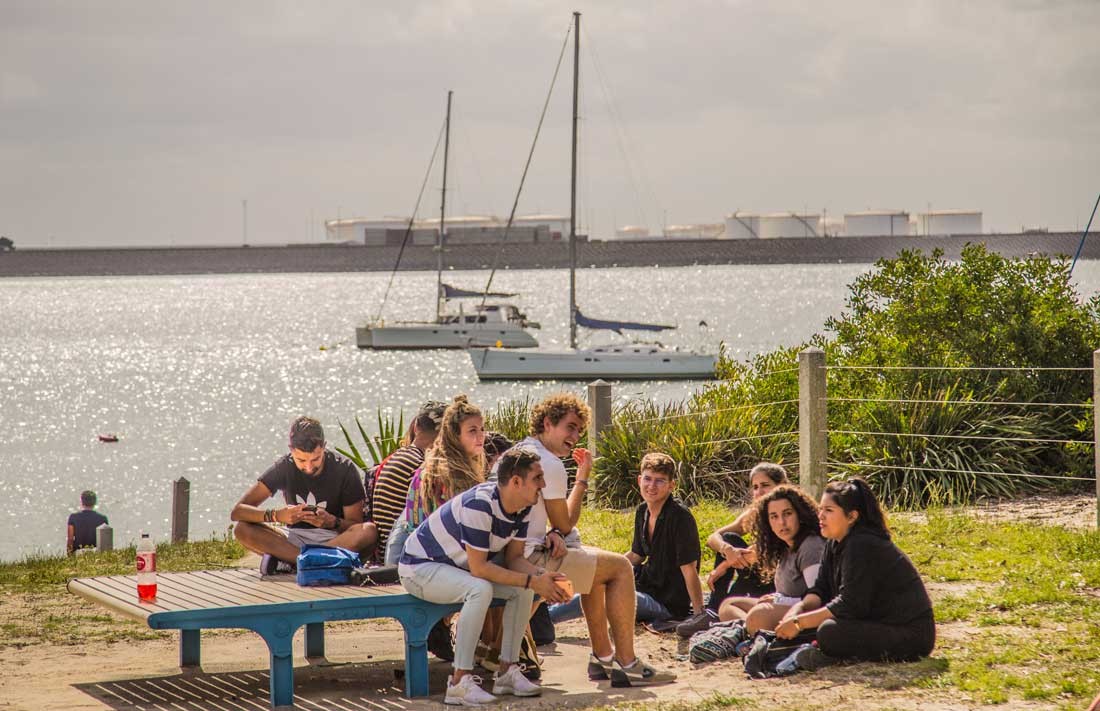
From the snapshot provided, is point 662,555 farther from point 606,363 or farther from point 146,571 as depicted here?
point 606,363

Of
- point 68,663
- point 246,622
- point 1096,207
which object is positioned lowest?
point 68,663

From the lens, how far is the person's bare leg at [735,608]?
23.9 ft

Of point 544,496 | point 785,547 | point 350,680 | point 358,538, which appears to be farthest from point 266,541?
point 785,547

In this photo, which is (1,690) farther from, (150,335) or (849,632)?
(150,335)

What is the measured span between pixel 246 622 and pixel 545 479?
151cm

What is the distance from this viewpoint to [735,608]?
24.0 feet

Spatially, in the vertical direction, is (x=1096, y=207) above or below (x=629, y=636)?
above

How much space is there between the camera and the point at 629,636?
6.80 meters

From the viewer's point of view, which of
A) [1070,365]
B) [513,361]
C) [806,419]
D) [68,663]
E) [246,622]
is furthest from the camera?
[513,361]

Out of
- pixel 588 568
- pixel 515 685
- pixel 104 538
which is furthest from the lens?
pixel 104 538

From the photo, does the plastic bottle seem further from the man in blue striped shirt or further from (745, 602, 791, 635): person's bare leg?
(745, 602, 791, 635): person's bare leg

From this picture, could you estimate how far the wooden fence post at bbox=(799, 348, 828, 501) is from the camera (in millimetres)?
11680

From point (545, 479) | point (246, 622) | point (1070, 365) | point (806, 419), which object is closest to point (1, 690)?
point (246, 622)

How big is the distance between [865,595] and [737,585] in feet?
4.08
